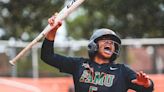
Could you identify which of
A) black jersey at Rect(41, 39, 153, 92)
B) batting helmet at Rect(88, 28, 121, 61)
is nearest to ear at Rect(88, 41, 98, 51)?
batting helmet at Rect(88, 28, 121, 61)

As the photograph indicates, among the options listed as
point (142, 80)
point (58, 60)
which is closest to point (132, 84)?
point (142, 80)

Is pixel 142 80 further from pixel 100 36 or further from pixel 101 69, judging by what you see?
pixel 100 36

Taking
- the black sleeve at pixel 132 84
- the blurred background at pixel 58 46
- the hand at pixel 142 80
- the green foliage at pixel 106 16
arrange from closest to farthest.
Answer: the hand at pixel 142 80
the black sleeve at pixel 132 84
the green foliage at pixel 106 16
the blurred background at pixel 58 46

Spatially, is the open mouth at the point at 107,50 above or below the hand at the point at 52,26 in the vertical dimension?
below

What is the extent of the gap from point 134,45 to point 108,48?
1521 centimetres

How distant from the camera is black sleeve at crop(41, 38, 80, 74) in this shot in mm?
4445

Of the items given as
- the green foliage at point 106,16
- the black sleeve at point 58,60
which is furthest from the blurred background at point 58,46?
the black sleeve at point 58,60

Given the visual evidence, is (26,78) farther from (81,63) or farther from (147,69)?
(81,63)

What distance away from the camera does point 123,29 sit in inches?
773

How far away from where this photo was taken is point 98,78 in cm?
429

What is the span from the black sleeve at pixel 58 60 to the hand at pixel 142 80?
1.72 ft

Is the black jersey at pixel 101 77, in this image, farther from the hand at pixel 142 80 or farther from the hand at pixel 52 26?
the hand at pixel 52 26

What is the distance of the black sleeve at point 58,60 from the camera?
4.45 meters

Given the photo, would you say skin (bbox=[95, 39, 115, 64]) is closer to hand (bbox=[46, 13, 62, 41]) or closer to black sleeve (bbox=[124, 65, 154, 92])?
black sleeve (bbox=[124, 65, 154, 92])
